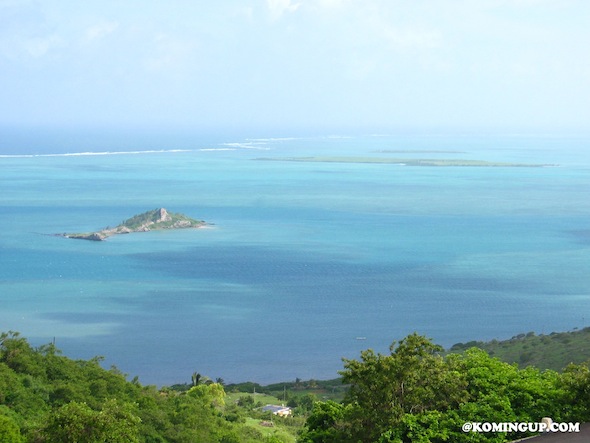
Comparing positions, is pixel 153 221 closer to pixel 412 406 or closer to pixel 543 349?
pixel 543 349

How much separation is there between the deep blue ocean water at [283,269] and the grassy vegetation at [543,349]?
274 centimetres

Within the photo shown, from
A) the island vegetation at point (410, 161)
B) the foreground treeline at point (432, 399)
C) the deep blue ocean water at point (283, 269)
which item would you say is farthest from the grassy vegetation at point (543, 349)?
the island vegetation at point (410, 161)

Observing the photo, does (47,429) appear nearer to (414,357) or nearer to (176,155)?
(414,357)

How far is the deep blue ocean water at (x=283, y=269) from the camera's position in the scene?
32500mm

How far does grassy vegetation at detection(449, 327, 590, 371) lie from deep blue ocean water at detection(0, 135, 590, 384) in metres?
2.74

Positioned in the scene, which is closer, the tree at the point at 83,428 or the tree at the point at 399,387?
the tree at the point at 83,428

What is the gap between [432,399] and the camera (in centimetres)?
1159

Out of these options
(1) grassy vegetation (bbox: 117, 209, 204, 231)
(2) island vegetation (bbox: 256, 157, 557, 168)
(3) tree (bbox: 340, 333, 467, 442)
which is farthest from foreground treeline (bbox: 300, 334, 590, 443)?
(2) island vegetation (bbox: 256, 157, 557, 168)

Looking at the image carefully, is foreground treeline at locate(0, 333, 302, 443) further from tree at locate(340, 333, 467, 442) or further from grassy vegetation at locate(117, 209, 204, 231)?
grassy vegetation at locate(117, 209, 204, 231)

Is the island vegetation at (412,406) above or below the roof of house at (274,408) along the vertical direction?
above

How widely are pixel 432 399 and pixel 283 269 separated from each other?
33.7 metres

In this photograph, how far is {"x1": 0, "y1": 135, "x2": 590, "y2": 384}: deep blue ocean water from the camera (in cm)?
3250

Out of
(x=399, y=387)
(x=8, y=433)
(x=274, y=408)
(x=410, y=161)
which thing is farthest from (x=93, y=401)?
(x=410, y=161)

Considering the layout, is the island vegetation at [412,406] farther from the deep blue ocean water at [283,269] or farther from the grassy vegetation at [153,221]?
the grassy vegetation at [153,221]
